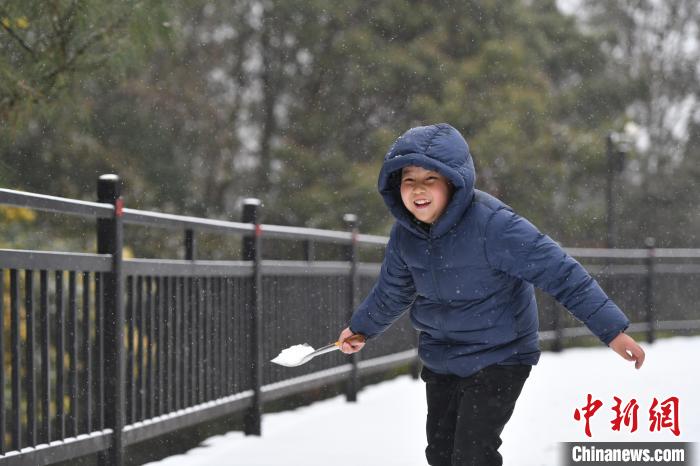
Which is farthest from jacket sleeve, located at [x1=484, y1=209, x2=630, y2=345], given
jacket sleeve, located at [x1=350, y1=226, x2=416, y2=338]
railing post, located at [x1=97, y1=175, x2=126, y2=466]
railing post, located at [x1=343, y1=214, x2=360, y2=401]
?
railing post, located at [x1=343, y1=214, x2=360, y2=401]

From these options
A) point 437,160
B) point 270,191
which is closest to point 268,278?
point 437,160

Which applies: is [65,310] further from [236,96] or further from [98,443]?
[236,96]

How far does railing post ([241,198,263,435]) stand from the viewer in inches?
307

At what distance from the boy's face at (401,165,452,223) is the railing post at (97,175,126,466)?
5.86 ft

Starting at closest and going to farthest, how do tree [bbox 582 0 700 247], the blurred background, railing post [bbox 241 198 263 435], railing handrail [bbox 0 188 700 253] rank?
railing handrail [bbox 0 188 700 253] < railing post [bbox 241 198 263 435] < the blurred background < tree [bbox 582 0 700 247]

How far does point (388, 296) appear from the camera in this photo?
4945 mm

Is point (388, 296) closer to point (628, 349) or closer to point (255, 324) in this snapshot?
point (628, 349)

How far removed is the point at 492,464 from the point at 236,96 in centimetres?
2394

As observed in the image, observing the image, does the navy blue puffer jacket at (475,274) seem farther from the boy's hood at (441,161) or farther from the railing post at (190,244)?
the railing post at (190,244)

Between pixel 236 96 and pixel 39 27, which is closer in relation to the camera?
pixel 39 27

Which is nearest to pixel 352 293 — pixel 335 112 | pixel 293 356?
pixel 293 356

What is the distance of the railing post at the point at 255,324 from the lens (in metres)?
7.81

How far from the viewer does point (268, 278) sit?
8195 millimetres

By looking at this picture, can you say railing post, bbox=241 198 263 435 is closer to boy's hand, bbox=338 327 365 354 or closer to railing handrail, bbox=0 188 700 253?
railing handrail, bbox=0 188 700 253
